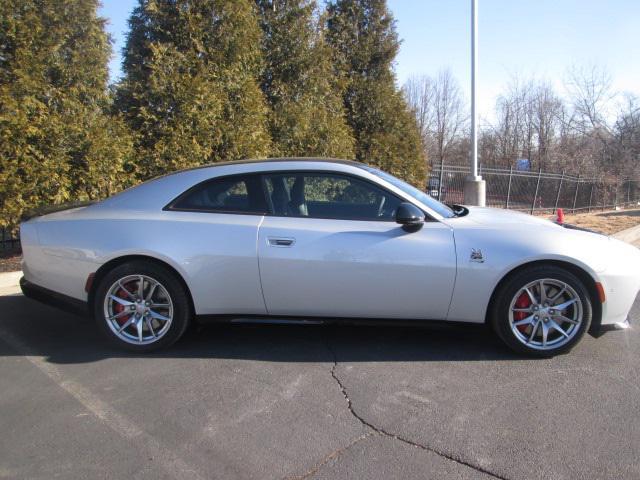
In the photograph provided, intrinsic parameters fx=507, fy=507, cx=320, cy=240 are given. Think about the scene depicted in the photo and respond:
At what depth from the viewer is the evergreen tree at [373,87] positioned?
499 inches

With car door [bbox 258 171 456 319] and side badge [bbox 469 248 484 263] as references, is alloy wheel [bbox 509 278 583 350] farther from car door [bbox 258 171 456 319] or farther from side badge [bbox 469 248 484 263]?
car door [bbox 258 171 456 319]

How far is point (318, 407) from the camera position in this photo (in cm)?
316

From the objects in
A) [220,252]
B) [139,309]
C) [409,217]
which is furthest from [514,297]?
[139,309]

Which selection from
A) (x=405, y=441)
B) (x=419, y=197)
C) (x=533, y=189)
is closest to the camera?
(x=405, y=441)

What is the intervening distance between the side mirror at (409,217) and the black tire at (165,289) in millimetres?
1777

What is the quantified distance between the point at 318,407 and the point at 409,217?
1.51 meters

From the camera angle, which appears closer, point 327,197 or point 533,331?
point 533,331

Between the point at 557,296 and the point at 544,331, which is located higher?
the point at 557,296

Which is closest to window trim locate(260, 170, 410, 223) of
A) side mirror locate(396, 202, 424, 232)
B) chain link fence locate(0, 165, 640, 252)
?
side mirror locate(396, 202, 424, 232)

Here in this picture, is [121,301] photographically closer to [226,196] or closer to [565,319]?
[226,196]

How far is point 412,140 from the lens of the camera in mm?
13195

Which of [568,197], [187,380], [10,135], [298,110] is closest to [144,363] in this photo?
[187,380]

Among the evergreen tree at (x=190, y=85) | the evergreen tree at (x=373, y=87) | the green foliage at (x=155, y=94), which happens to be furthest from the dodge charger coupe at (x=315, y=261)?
the evergreen tree at (x=373, y=87)

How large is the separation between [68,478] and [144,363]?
1.44 meters
